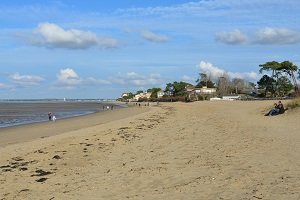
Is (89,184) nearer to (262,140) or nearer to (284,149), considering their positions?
(284,149)

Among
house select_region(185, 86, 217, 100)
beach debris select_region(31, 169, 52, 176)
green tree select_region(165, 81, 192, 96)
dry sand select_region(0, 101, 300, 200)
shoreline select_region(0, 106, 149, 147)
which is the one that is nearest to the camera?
dry sand select_region(0, 101, 300, 200)

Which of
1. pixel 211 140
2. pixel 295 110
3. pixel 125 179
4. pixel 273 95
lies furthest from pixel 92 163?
pixel 273 95

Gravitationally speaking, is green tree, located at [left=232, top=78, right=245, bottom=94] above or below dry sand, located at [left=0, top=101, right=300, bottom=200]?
above

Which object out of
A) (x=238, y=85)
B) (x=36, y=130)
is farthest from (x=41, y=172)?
Result: (x=238, y=85)

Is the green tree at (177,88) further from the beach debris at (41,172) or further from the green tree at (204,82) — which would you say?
the beach debris at (41,172)

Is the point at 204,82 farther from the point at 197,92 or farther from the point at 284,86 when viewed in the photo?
the point at 284,86

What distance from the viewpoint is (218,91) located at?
151375 millimetres

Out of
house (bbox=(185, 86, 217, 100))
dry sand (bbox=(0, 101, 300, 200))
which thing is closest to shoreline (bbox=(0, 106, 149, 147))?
dry sand (bbox=(0, 101, 300, 200))

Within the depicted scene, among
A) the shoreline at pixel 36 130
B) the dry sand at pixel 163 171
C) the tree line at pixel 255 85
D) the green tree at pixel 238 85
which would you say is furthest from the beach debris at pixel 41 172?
the green tree at pixel 238 85

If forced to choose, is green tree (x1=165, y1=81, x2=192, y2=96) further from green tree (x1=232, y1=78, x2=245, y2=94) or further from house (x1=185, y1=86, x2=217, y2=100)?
green tree (x1=232, y1=78, x2=245, y2=94)

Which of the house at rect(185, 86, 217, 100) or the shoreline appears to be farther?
the house at rect(185, 86, 217, 100)

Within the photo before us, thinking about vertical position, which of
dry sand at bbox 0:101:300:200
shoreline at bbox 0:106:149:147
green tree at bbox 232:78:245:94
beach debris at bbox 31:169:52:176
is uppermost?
green tree at bbox 232:78:245:94

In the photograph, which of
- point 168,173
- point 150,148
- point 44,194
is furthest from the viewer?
point 150,148

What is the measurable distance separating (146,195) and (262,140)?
800cm
